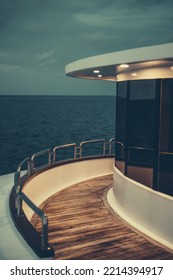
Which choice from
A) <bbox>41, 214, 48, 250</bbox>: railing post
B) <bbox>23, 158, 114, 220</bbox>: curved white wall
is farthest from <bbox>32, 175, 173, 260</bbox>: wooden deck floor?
<bbox>41, 214, 48, 250</bbox>: railing post

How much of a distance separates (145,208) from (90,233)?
1.20 metres

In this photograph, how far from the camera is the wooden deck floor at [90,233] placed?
5930 mm

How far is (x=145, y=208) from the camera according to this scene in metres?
7.23

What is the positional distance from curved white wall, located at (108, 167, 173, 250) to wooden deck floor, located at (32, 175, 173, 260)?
0.27 metres

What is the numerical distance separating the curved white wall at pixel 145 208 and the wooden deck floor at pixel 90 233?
0.27 meters

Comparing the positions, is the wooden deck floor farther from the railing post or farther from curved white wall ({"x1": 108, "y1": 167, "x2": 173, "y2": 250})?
the railing post

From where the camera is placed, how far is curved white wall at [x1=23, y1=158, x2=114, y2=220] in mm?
8375

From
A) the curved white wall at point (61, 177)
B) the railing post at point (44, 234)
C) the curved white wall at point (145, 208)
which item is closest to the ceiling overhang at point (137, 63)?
the curved white wall at point (145, 208)

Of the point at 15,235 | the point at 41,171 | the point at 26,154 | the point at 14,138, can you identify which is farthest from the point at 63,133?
the point at 15,235

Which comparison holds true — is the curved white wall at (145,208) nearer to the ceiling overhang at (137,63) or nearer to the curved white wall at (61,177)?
the curved white wall at (61,177)

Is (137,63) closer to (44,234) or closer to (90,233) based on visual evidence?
(90,233)

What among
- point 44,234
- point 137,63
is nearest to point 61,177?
point 137,63
